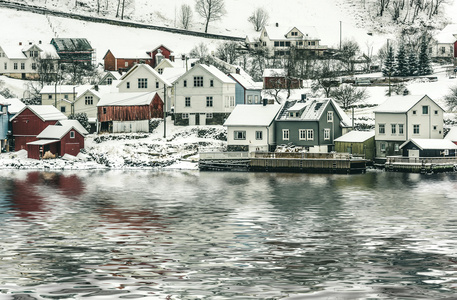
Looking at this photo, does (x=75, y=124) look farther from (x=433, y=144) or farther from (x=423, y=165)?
(x=433, y=144)

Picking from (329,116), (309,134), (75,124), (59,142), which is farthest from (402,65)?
(59,142)

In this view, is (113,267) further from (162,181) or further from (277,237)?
(162,181)

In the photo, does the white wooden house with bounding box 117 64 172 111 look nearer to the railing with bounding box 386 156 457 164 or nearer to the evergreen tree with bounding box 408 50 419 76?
the railing with bounding box 386 156 457 164

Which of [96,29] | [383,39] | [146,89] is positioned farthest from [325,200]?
[383,39]

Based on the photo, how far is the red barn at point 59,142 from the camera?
8188 cm

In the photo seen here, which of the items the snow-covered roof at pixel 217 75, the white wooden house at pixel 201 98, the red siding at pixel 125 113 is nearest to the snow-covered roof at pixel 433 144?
the white wooden house at pixel 201 98

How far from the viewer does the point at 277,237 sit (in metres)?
35.9

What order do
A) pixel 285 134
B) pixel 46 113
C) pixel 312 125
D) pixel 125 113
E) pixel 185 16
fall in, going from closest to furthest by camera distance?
pixel 312 125, pixel 285 134, pixel 125 113, pixel 46 113, pixel 185 16

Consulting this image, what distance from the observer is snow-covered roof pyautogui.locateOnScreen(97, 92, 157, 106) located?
290 feet

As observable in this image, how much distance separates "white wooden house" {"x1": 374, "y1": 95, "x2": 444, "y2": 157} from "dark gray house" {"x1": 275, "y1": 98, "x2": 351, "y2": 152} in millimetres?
4903

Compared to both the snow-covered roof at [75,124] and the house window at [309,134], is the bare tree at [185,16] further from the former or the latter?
the house window at [309,134]

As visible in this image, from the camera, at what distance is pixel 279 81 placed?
106 m

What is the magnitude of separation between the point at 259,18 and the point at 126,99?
293ft

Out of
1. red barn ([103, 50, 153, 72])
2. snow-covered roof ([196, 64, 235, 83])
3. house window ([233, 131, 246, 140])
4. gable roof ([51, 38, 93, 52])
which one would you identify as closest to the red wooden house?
snow-covered roof ([196, 64, 235, 83])
